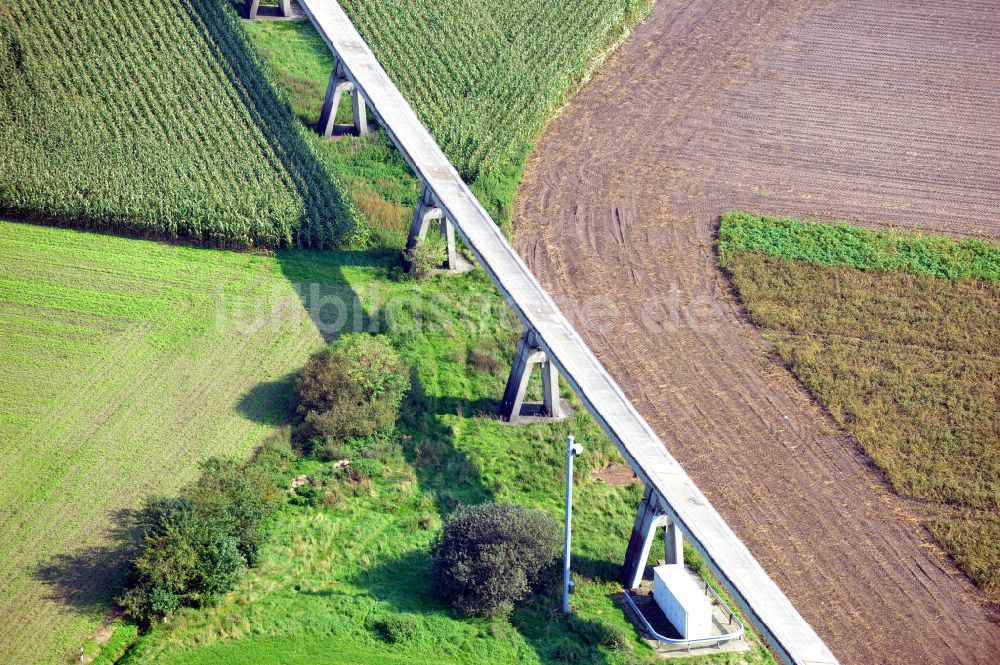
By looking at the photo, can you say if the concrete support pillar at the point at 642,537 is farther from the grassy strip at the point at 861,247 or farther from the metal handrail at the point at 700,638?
the grassy strip at the point at 861,247

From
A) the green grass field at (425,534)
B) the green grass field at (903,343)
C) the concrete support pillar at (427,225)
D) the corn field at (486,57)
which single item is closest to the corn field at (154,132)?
the concrete support pillar at (427,225)

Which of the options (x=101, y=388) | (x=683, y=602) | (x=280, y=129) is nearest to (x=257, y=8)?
(x=280, y=129)

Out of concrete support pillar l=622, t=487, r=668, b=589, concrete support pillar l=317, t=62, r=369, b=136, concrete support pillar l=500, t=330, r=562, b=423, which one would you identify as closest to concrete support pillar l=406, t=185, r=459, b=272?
concrete support pillar l=500, t=330, r=562, b=423

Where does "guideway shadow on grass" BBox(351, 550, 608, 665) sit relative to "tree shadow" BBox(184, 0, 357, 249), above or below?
below

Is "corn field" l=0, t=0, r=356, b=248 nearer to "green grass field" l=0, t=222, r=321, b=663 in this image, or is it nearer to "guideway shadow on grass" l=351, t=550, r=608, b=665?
"green grass field" l=0, t=222, r=321, b=663

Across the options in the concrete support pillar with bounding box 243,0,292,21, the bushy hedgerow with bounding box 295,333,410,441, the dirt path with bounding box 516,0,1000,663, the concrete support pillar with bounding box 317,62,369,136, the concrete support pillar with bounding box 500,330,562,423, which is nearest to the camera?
the dirt path with bounding box 516,0,1000,663

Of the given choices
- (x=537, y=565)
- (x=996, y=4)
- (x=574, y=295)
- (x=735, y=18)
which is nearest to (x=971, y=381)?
(x=574, y=295)

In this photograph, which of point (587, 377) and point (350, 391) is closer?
point (587, 377)

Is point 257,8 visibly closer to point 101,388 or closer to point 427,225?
point 427,225
